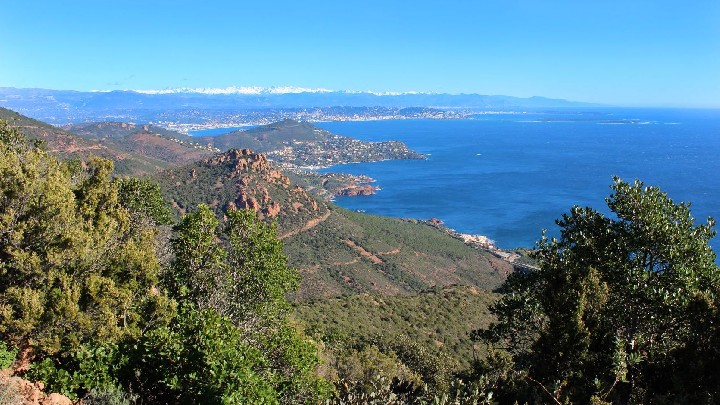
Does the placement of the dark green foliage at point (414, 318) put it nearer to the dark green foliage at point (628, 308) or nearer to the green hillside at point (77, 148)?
the dark green foliage at point (628, 308)

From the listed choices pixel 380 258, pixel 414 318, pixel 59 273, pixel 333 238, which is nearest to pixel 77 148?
pixel 333 238

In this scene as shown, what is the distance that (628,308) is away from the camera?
1052 centimetres

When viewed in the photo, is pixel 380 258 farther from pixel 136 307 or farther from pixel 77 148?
pixel 77 148

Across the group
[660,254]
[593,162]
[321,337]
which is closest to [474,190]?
[593,162]

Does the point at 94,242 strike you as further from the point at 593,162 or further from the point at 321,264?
the point at 593,162

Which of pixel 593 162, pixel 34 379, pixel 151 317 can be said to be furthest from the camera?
pixel 593 162

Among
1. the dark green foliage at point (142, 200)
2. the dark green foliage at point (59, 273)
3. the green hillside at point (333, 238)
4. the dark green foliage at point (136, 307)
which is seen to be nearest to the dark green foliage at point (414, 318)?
the dark green foliage at point (142, 200)

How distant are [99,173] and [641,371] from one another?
1537 cm

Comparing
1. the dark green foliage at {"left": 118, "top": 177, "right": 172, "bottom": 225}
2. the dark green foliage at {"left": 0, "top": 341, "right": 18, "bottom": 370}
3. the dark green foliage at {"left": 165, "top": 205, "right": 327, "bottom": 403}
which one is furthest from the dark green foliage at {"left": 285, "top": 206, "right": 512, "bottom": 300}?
the dark green foliage at {"left": 0, "top": 341, "right": 18, "bottom": 370}

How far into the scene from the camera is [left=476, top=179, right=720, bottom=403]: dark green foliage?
344 inches

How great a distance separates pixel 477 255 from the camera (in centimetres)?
8088

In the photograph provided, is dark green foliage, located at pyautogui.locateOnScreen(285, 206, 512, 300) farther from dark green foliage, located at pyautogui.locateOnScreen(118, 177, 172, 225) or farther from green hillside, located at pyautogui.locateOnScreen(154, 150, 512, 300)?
dark green foliage, located at pyautogui.locateOnScreen(118, 177, 172, 225)

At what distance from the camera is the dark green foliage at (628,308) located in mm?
8734

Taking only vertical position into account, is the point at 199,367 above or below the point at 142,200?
below
